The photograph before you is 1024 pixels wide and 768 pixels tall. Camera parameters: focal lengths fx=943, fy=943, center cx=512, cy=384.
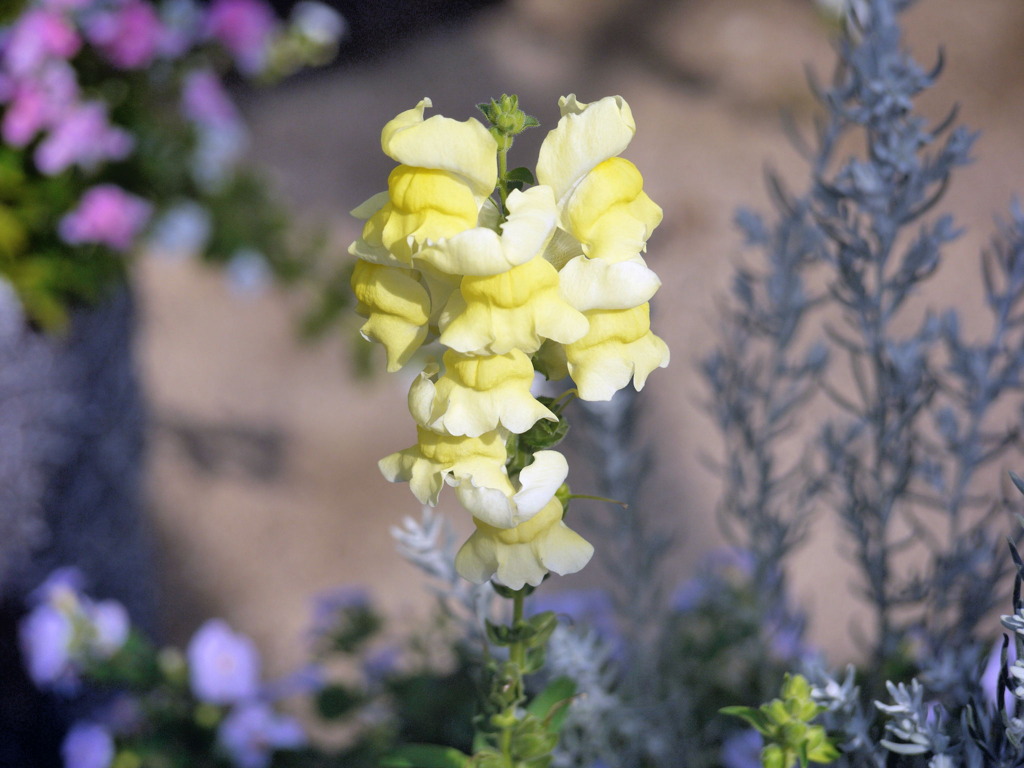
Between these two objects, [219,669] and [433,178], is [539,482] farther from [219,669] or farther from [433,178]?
[219,669]

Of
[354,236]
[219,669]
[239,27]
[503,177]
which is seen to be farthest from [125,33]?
[503,177]

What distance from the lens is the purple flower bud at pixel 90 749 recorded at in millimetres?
1196

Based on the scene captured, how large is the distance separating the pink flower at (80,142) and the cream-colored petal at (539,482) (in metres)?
1.52

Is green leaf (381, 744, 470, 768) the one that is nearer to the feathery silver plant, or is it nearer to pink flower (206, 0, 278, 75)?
the feathery silver plant

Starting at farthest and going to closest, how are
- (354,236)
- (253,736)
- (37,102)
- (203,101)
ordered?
1. (354,236)
2. (203,101)
3. (37,102)
4. (253,736)

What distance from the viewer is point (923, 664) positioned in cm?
77

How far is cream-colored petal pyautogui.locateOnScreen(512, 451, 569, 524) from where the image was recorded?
21.7 inches

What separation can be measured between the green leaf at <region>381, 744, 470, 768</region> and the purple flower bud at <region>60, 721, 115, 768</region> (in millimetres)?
665

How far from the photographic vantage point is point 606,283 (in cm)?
54

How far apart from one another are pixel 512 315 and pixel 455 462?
0.33 ft

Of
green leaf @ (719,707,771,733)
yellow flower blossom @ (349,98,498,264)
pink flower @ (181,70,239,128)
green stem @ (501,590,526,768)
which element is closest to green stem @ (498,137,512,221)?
yellow flower blossom @ (349,98,498,264)

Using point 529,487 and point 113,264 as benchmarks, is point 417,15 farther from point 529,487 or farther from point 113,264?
point 529,487

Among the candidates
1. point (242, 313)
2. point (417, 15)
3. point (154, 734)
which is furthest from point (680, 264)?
point (154, 734)

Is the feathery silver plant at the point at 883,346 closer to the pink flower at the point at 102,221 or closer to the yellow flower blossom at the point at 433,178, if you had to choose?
the yellow flower blossom at the point at 433,178
